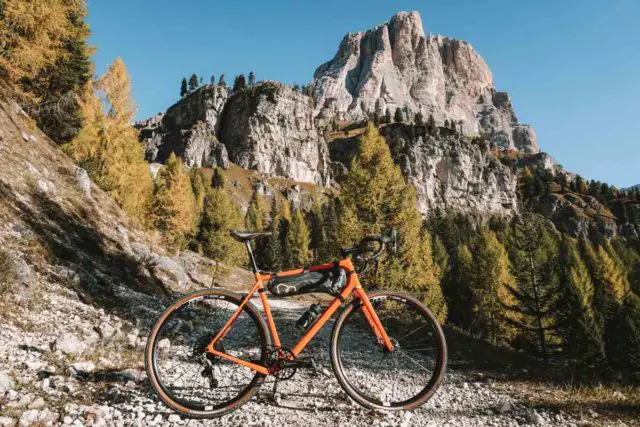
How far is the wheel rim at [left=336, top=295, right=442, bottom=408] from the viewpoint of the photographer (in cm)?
410

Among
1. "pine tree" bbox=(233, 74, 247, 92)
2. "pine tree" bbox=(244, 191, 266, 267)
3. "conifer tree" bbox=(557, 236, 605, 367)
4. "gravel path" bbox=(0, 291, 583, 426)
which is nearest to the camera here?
"gravel path" bbox=(0, 291, 583, 426)

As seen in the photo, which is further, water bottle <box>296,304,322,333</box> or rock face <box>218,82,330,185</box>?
rock face <box>218,82,330,185</box>

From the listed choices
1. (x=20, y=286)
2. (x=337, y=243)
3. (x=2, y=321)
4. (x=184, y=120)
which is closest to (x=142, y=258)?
(x=337, y=243)

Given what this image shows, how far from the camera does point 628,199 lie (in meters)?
168

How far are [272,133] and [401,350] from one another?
151 metres

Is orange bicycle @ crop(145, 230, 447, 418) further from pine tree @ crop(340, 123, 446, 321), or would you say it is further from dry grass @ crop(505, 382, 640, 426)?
pine tree @ crop(340, 123, 446, 321)

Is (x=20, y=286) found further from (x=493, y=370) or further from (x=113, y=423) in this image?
A: (x=493, y=370)

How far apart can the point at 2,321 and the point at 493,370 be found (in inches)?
340

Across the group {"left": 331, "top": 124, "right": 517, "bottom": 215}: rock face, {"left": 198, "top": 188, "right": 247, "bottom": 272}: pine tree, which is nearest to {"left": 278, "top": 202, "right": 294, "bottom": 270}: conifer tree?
{"left": 198, "top": 188, "right": 247, "bottom": 272}: pine tree

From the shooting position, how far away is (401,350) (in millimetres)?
4301

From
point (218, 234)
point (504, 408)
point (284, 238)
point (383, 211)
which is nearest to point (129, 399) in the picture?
point (504, 408)

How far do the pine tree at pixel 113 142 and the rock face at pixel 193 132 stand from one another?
111979mm

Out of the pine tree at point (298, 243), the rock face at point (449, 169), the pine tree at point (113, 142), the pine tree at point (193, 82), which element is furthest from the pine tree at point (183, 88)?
the pine tree at point (113, 142)

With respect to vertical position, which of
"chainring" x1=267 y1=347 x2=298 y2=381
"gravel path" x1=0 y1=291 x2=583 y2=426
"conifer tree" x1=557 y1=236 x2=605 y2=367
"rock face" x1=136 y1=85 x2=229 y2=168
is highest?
"rock face" x1=136 y1=85 x2=229 y2=168
